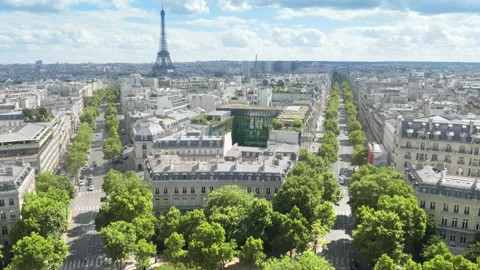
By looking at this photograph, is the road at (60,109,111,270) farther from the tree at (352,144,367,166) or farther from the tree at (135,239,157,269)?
the tree at (352,144,367,166)

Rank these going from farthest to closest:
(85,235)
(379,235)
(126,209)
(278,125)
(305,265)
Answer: (278,125)
(85,235)
(126,209)
(379,235)
(305,265)

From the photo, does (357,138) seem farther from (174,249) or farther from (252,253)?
(174,249)

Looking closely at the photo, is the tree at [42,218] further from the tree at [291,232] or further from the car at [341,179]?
the car at [341,179]

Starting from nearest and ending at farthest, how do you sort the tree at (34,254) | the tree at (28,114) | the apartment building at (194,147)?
the tree at (34,254), the apartment building at (194,147), the tree at (28,114)

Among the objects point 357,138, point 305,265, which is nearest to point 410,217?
point 305,265

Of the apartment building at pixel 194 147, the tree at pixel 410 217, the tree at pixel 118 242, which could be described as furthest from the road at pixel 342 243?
the tree at pixel 118 242

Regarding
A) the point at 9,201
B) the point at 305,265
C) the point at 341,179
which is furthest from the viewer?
the point at 341,179

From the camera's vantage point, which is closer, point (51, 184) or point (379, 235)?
point (379, 235)

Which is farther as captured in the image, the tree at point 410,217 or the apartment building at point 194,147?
the apartment building at point 194,147
